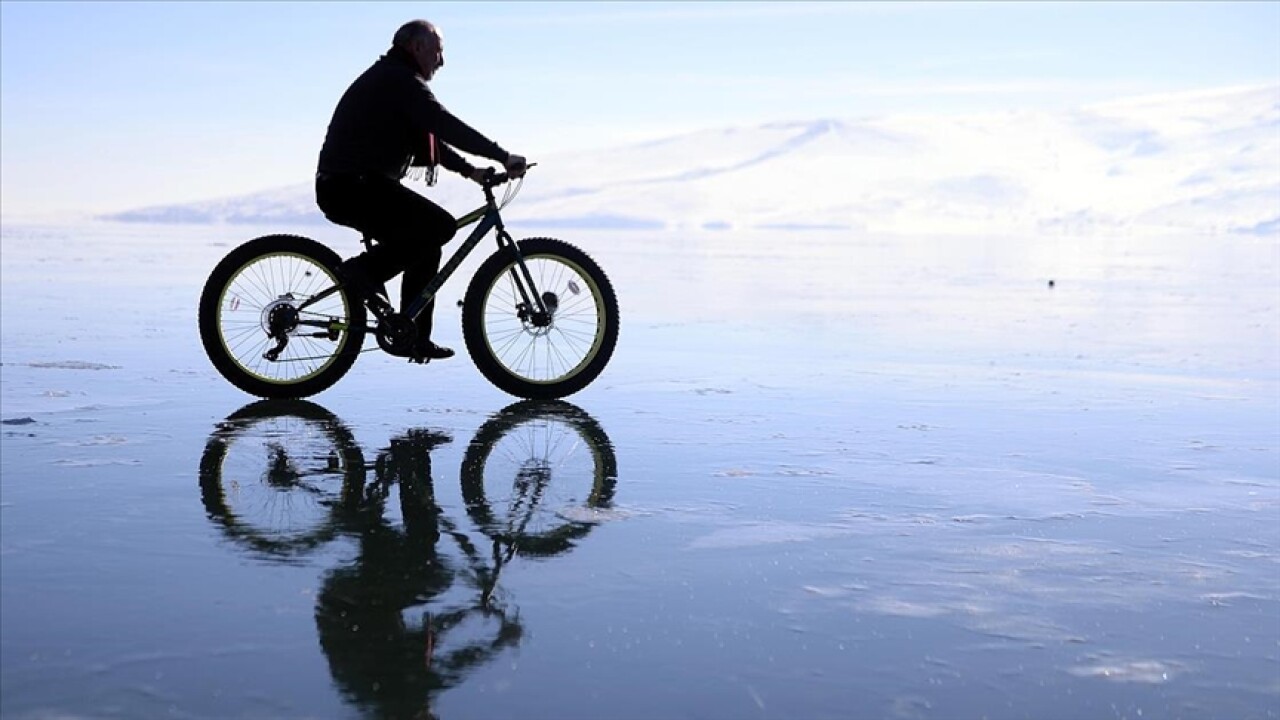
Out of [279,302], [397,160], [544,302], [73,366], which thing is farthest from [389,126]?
[73,366]

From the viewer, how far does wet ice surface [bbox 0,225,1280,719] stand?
306 centimetres

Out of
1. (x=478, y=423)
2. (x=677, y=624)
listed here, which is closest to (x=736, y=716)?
(x=677, y=624)

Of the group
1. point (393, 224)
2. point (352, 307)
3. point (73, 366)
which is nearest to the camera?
point (393, 224)

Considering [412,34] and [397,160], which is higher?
[412,34]

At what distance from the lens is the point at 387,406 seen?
24.3 feet

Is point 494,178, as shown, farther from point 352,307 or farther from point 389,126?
point 352,307

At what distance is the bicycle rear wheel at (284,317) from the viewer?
7527 millimetres

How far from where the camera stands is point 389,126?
24.2ft

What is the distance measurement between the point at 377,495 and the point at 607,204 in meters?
170

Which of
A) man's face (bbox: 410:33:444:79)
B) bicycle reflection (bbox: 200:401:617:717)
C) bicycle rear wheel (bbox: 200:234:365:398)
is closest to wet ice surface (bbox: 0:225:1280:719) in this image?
bicycle reflection (bbox: 200:401:617:717)

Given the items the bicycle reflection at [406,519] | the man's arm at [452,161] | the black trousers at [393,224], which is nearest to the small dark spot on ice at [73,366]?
the bicycle reflection at [406,519]

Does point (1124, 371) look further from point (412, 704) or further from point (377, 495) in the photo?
point (412, 704)

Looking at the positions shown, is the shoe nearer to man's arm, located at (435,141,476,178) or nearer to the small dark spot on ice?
man's arm, located at (435,141,476,178)

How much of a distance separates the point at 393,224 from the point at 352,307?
0.47 meters
